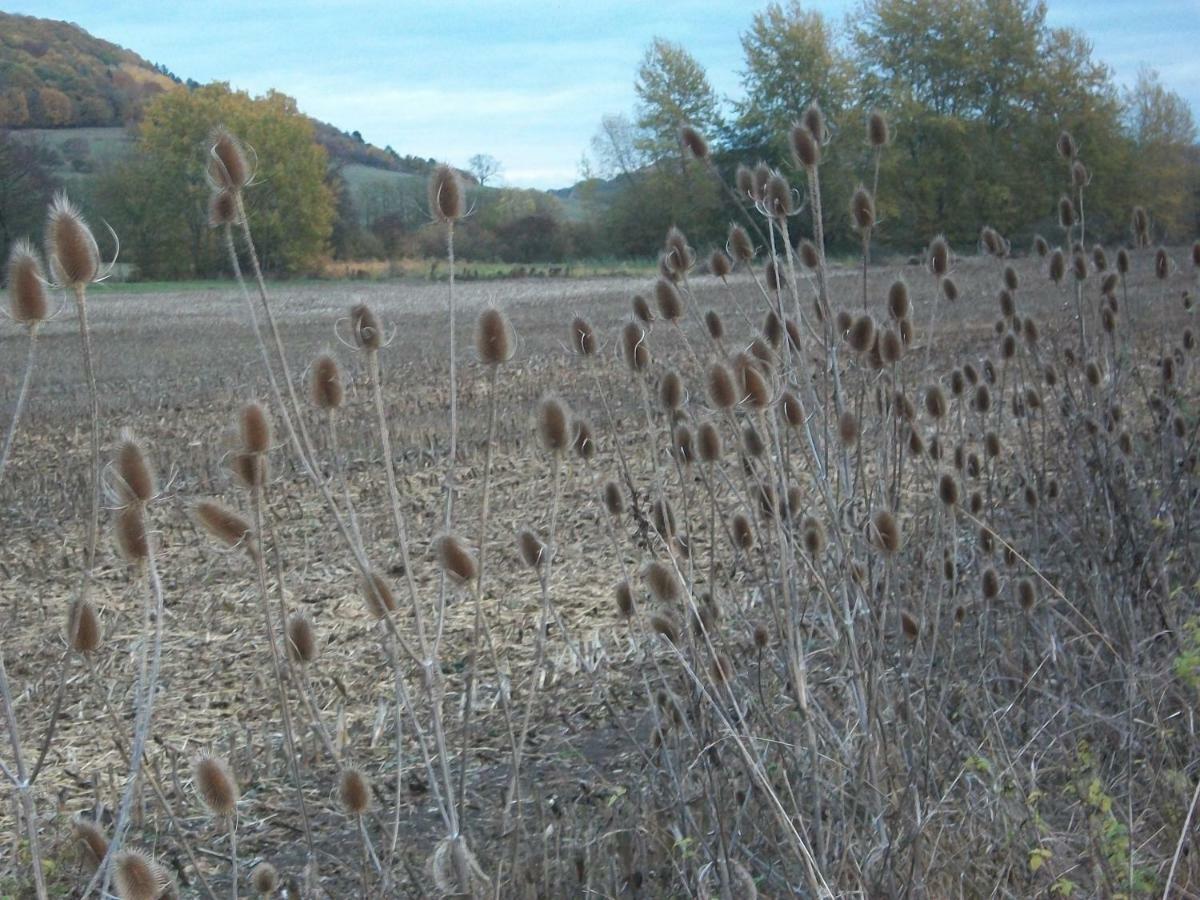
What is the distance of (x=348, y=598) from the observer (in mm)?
5676

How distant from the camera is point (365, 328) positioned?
2.50 m

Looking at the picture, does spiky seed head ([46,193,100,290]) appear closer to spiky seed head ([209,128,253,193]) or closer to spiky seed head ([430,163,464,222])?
spiky seed head ([209,128,253,193])

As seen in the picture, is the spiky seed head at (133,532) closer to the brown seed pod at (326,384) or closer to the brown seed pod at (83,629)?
the brown seed pod at (83,629)

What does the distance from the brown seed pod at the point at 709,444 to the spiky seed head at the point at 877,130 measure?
138 centimetres

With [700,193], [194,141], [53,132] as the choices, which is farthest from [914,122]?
[53,132]

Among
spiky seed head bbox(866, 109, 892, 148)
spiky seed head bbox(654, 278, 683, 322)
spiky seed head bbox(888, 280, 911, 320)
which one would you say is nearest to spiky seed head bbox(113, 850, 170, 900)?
spiky seed head bbox(654, 278, 683, 322)

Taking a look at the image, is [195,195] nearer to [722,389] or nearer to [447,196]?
[447,196]

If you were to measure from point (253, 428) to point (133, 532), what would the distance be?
0.90 ft

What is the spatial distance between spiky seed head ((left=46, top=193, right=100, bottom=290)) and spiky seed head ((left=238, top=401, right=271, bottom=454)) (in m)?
0.33

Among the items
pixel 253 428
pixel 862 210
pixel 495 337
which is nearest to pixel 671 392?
pixel 495 337

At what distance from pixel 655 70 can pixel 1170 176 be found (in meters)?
15.1

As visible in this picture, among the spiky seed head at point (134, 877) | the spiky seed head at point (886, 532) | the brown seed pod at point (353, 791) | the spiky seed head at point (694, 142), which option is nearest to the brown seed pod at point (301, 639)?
the brown seed pod at point (353, 791)

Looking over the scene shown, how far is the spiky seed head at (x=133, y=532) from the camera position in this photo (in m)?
2.10

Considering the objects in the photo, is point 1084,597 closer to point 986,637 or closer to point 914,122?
point 986,637
